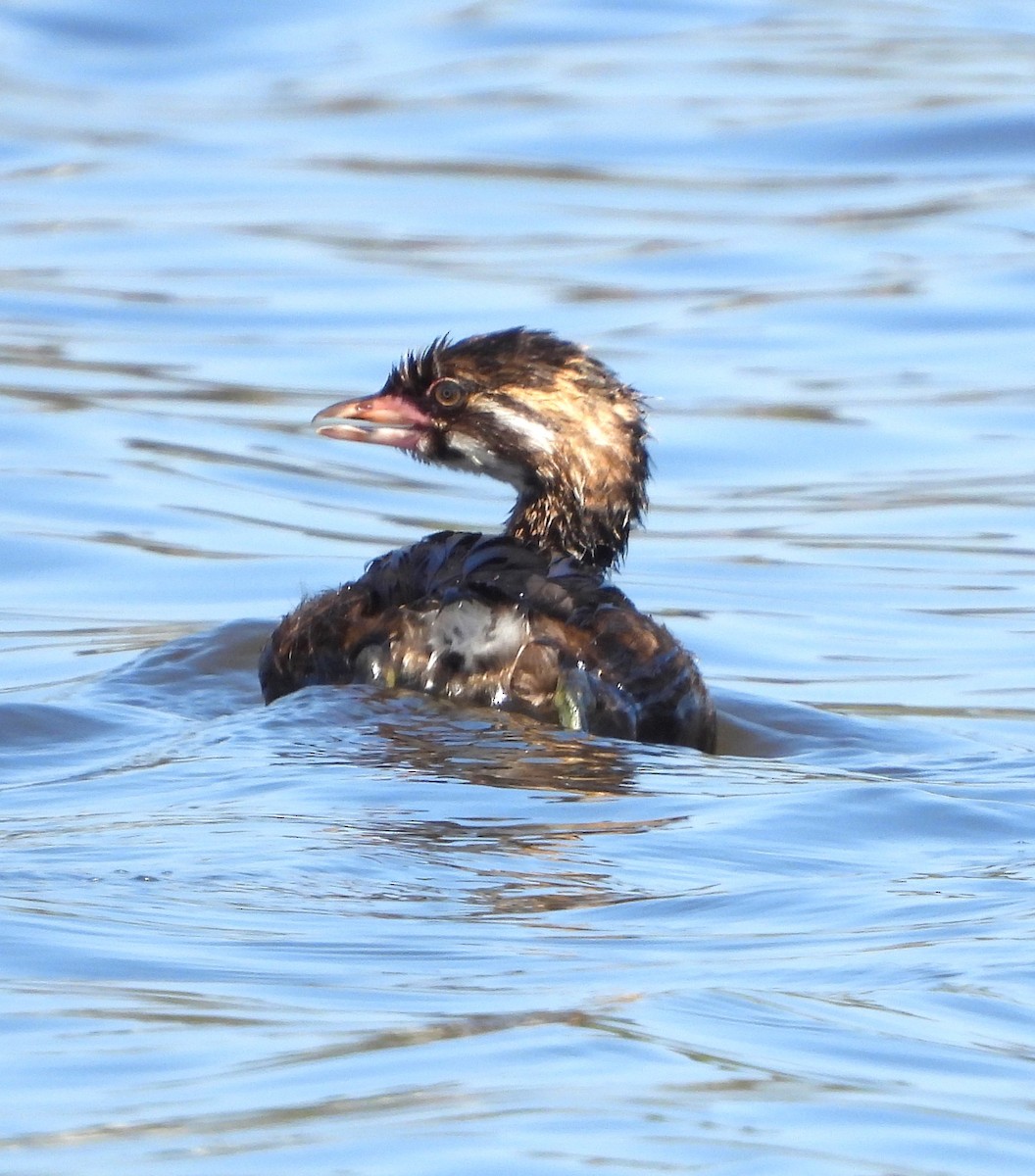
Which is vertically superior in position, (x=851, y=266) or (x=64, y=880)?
(x=851, y=266)

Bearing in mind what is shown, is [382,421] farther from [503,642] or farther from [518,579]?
[503,642]

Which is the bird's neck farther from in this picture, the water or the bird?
the water

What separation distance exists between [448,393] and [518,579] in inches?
43.6

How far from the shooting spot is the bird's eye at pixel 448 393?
307 inches

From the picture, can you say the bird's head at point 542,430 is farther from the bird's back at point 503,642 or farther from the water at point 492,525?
the water at point 492,525

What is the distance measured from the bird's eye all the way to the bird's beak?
74mm

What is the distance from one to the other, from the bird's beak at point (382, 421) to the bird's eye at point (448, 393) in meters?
0.07

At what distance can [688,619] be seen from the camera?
32.8 feet

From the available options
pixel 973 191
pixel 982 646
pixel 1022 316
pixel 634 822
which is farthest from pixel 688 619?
pixel 973 191

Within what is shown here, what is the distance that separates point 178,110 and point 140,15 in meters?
2.26

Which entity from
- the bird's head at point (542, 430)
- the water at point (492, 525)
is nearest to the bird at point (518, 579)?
the bird's head at point (542, 430)

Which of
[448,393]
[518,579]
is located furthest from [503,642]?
[448,393]

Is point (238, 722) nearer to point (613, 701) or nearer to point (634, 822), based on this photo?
point (613, 701)

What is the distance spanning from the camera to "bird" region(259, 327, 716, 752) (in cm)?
670
